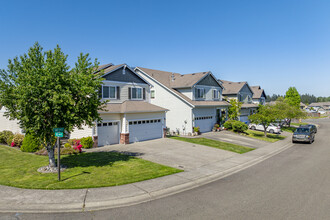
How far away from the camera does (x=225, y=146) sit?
2114 centimetres

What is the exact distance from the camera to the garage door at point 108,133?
19.8m

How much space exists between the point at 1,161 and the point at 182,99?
19693 millimetres

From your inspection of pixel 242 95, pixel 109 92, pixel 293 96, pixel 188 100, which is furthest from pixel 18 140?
pixel 293 96

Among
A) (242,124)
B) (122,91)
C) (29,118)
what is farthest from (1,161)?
(242,124)

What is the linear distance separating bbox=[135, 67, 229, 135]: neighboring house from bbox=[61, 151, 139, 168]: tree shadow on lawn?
13019mm

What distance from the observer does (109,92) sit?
21.7m

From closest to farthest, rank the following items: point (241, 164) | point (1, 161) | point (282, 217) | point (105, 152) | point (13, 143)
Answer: point (282, 217)
point (1, 161)
point (241, 164)
point (105, 152)
point (13, 143)

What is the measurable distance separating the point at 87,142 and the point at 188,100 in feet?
47.8

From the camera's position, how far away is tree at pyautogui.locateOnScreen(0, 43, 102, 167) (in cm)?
1069

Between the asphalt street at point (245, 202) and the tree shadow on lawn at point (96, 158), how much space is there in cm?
600

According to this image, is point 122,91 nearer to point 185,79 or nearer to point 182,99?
point 182,99

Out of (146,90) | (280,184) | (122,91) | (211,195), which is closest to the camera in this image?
(211,195)

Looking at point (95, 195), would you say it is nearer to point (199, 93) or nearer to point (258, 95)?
→ point (199, 93)

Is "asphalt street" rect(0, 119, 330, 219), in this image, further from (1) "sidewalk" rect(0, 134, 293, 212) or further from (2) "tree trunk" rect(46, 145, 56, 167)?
(2) "tree trunk" rect(46, 145, 56, 167)
